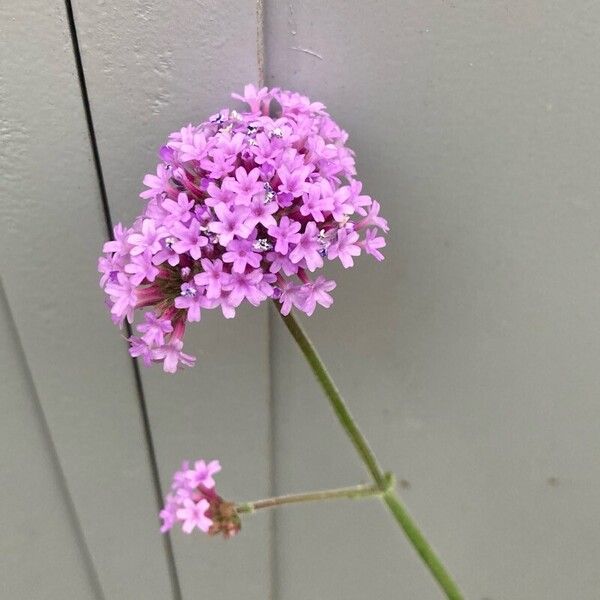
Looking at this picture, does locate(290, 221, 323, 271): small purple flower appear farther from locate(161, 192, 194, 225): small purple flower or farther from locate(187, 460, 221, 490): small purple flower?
locate(187, 460, 221, 490): small purple flower

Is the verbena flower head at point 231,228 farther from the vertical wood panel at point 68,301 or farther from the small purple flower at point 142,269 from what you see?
the vertical wood panel at point 68,301

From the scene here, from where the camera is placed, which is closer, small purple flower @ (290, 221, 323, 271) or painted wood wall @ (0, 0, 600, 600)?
small purple flower @ (290, 221, 323, 271)

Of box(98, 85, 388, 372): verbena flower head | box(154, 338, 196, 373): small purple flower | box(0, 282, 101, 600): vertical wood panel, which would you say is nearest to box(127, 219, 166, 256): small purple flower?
box(98, 85, 388, 372): verbena flower head

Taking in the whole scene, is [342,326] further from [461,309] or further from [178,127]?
[178,127]

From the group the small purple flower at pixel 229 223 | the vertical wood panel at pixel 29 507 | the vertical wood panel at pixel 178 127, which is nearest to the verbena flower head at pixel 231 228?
the small purple flower at pixel 229 223

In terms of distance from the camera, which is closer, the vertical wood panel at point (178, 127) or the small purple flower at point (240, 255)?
the small purple flower at point (240, 255)

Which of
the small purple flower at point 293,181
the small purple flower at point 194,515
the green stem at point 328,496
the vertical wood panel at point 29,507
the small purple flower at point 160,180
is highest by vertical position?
the small purple flower at point 160,180
